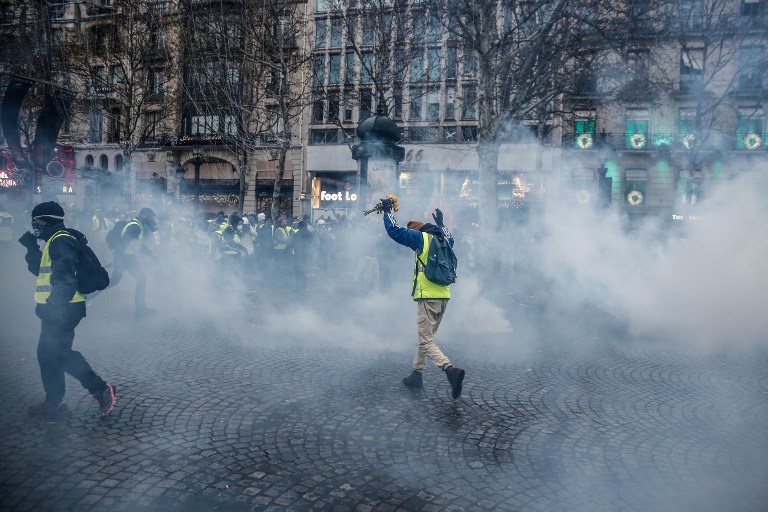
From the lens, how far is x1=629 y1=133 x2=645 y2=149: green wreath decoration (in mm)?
19672

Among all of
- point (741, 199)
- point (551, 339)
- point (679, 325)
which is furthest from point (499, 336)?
point (741, 199)

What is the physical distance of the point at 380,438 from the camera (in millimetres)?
3932

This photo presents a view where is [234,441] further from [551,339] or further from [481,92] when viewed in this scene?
[481,92]

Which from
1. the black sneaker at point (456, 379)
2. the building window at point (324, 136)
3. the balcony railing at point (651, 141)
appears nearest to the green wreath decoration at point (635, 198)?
the balcony railing at point (651, 141)

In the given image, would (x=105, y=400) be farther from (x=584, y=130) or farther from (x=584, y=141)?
(x=584, y=141)

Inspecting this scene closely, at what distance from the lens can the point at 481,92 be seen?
11.8 metres

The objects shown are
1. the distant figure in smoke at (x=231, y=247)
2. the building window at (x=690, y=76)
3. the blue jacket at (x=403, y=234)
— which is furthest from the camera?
the building window at (x=690, y=76)

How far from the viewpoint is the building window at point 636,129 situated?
16.8m

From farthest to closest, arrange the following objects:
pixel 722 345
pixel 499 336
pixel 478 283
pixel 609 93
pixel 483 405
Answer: pixel 609 93 < pixel 478 283 < pixel 499 336 < pixel 722 345 < pixel 483 405

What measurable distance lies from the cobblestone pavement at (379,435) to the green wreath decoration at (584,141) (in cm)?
1266

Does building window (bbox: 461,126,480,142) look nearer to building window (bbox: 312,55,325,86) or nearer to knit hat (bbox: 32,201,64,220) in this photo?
building window (bbox: 312,55,325,86)

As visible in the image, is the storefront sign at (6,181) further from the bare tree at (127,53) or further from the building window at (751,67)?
the building window at (751,67)

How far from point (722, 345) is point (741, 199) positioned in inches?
96.4

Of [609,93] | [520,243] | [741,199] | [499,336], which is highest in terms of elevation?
[609,93]
